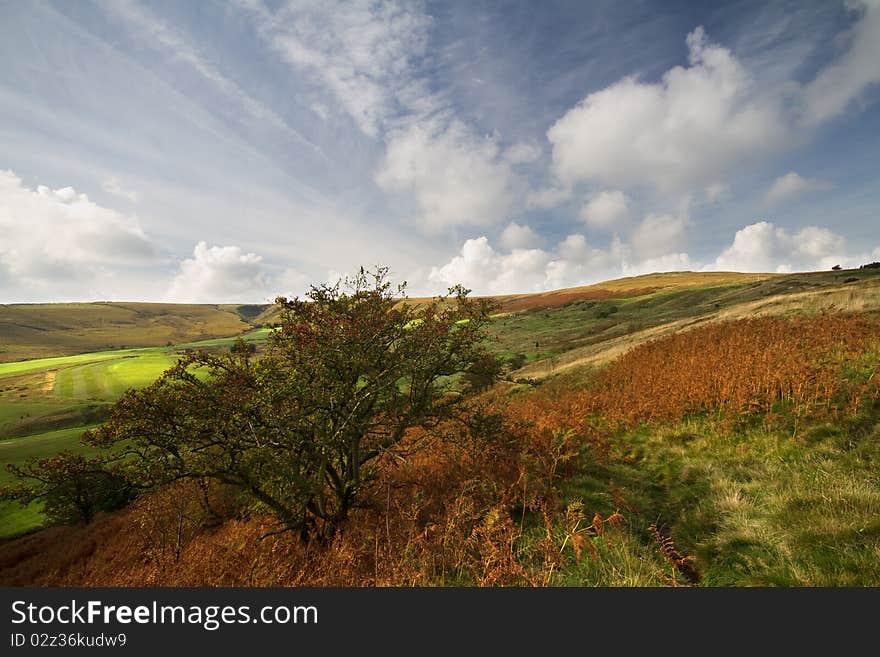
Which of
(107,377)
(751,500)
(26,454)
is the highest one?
(751,500)

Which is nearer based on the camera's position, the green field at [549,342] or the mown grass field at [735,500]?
the mown grass field at [735,500]

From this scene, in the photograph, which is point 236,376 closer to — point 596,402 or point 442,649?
point 442,649

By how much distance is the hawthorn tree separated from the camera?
655 centimetres

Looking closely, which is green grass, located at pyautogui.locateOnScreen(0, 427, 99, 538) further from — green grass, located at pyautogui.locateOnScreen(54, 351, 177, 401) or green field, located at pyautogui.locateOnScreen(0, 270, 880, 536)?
green grass, located at pyautogui.locateOnScreen(54, 351, 177, 401)

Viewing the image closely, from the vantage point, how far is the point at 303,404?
7363 millimetres

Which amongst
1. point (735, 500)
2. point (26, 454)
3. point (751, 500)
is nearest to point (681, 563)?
point (735, 500)

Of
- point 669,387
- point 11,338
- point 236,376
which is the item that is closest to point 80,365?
point 11,338

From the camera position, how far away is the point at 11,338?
157000 mm

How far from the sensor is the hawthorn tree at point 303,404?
21.5ft

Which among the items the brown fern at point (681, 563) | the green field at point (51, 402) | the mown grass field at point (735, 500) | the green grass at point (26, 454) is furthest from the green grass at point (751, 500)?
the green field at point (51, 402)

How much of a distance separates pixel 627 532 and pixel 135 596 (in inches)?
279

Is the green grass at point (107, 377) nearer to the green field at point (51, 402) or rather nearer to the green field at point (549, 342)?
the green field at point (51, 402)

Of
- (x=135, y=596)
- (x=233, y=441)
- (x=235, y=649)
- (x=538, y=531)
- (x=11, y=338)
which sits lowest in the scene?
(x=538, y=531)

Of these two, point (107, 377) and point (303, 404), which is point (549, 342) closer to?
point (303, 404)
